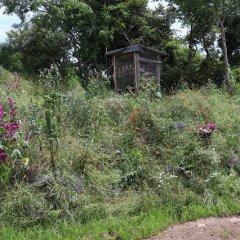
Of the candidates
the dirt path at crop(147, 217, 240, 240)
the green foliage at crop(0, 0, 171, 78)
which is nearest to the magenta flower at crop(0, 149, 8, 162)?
the dirt path at crop(147, 217, 240, 240)

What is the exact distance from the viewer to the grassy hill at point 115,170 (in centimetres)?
461

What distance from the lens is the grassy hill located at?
15.1 ft

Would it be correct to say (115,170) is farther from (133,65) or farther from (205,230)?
(133,65)

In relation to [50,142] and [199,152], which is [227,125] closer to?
[199,152]

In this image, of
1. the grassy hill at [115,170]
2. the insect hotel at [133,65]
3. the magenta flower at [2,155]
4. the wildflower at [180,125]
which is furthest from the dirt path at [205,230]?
the insect hotel at [133,65]

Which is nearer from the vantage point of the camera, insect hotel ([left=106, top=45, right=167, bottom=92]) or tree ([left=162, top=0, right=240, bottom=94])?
insect hotel ([left=106, top=45, right=167, bottom=92])

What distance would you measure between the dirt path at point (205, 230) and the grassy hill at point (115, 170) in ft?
0.41

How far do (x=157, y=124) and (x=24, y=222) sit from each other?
311 centimetres

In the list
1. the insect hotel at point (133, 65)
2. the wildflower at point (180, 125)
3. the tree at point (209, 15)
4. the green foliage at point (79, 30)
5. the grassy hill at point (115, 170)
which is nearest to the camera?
the grassy hill at point (115, 170)

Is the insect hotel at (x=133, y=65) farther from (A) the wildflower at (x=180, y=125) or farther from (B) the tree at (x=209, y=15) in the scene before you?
(A) the wildflower at (x=180, y=125)

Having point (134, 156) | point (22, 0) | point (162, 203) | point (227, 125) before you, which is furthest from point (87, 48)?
point (162, 203)

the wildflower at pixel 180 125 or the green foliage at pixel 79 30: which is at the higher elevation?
the green foliage at pixel 79 30

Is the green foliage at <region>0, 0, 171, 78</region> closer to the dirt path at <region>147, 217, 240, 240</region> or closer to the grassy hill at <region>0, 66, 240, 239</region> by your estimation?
the grassy hill at <region>0, 66, 240, 239</region>

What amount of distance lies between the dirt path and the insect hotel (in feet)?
21.9
